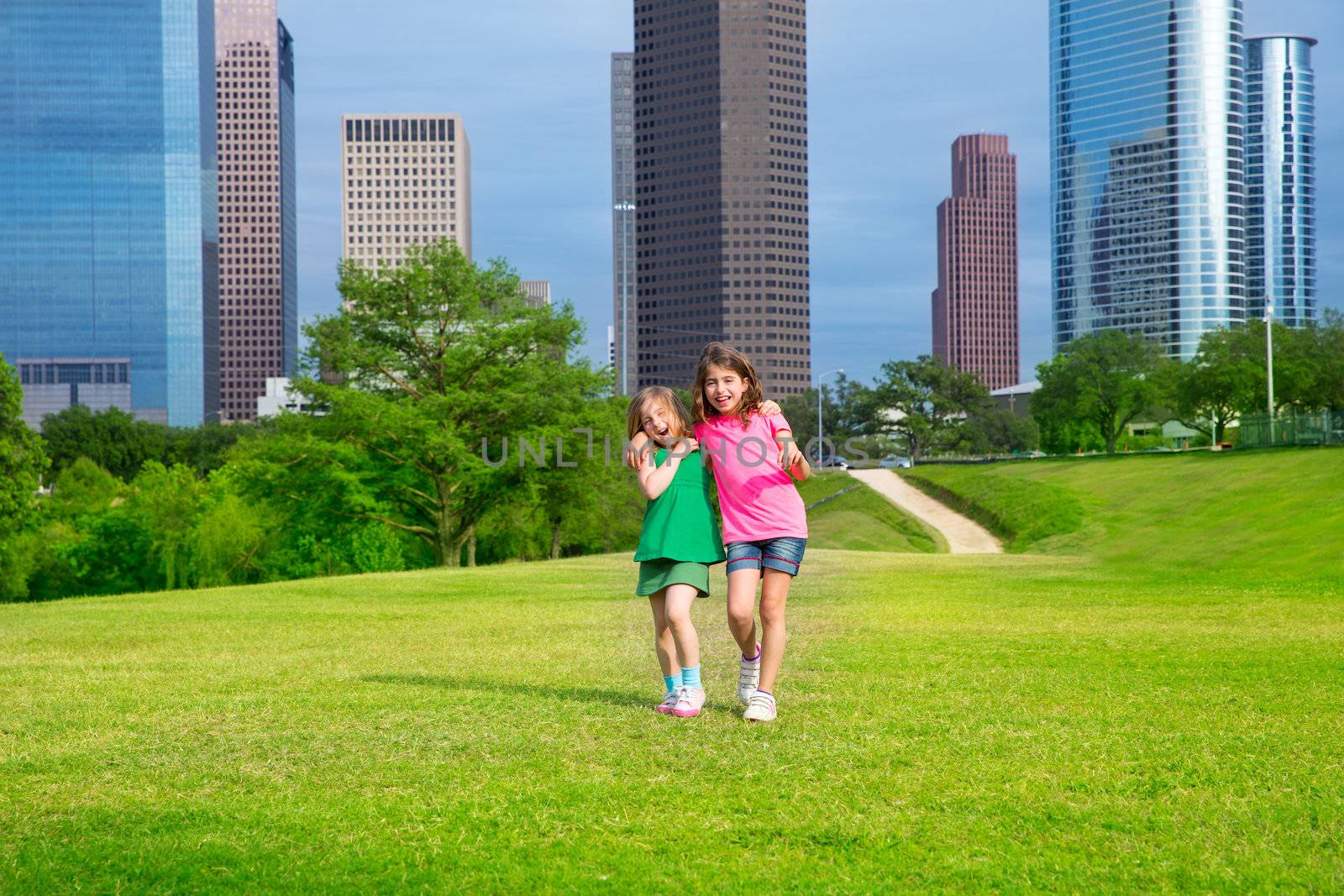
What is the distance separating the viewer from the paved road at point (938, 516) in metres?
36.3

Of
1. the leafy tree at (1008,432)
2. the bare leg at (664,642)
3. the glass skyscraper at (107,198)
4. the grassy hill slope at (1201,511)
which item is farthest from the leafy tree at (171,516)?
the glass skyscraper at (107,198)

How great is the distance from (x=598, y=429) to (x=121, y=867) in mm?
32888

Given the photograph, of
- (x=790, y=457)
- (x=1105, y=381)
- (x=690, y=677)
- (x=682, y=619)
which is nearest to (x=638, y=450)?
(x=790, y=457)

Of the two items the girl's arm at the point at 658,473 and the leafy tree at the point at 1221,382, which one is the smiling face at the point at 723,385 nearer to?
the girl's arm at the point at 658,473

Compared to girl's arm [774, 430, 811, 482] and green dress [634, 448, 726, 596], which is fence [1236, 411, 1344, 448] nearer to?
girl's arm [774, 430, 811, 482]

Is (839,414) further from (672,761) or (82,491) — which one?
(672,761)

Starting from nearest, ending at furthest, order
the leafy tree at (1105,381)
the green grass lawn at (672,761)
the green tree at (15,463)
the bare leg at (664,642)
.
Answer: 1. the green grass lawn at (672,761)
2. the bare leg at (664,642)
3. the green tree at (15,463)
4. the leafy tree at (1105,381)

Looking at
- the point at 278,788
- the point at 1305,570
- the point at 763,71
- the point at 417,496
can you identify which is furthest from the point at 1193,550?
the point at 763,71

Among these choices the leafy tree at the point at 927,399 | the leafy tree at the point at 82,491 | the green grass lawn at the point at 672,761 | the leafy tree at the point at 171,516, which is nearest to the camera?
the green grass lawn at the point at 672,761

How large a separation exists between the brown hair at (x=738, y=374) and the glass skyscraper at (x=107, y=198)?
17960 cm

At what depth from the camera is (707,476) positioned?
6309mm

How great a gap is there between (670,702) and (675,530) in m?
0.87

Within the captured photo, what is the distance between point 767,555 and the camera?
617 cm

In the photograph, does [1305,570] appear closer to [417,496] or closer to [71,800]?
[71,800]
